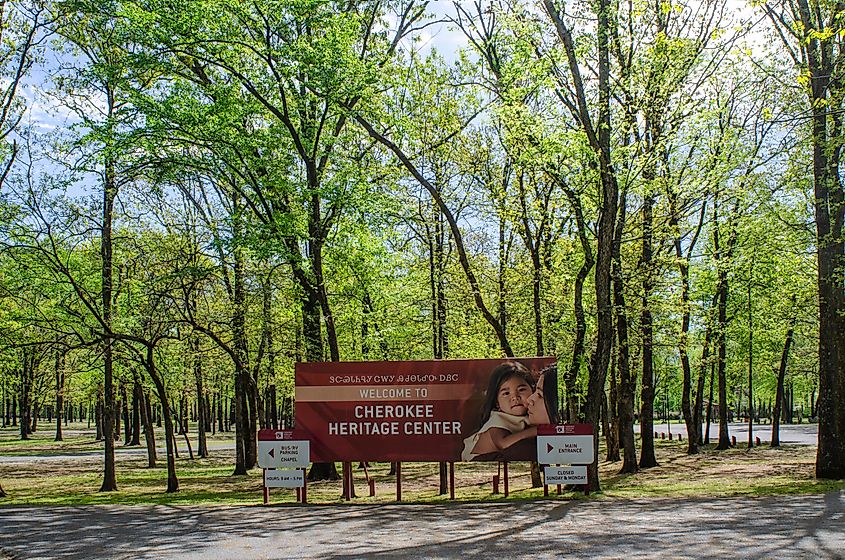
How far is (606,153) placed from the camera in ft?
56.3

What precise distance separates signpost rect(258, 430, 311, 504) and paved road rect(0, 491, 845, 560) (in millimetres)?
909

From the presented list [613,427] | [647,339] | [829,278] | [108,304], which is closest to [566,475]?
[829,278]

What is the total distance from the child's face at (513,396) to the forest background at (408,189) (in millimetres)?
1733

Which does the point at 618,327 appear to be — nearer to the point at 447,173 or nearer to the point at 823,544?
the point at 447,173

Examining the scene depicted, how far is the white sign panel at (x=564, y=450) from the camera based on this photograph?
15.5 meters

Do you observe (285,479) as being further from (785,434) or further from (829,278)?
(785,434)

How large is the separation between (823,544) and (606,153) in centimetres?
995

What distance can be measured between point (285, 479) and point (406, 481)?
1002 cm

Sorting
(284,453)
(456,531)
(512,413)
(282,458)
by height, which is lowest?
(456,531)

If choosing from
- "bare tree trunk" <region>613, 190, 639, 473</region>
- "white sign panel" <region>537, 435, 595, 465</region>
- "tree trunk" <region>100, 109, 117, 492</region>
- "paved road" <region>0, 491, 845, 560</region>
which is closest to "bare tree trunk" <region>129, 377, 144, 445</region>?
"tree trunk" <region>100, 109, 117, 492</region>

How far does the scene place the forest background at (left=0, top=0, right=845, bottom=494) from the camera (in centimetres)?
1789

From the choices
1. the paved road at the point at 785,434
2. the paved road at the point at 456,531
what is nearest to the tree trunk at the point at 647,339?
the paved road at the point at 785,434

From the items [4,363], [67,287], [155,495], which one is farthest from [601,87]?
[4,363]

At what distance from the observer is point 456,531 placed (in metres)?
11.4
